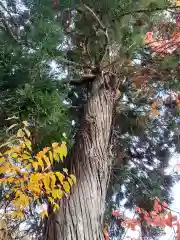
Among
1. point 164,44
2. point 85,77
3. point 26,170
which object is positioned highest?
point 164,44

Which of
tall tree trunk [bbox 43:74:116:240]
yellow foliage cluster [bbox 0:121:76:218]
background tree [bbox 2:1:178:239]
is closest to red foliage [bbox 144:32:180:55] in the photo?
background tree [bbox 2:1:178:239]

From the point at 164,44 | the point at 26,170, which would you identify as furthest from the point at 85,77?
the point at 26,170

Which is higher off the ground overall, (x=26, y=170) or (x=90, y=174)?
(x=90, y=174)

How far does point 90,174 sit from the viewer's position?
8.64 ft

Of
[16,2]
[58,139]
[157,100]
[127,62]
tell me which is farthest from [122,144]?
[16,2]

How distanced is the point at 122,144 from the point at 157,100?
3.14 feet

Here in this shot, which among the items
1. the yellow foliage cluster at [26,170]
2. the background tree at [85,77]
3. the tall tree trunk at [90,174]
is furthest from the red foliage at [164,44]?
the yellow foliage cluster at [26,170]

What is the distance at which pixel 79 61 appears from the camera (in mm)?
3758

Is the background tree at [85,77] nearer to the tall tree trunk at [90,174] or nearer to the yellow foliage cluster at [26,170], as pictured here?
the tall tree trunk at [90,174]

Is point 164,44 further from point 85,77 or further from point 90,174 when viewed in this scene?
point 90,174

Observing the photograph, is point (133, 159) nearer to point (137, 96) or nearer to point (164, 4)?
point (137, 96)

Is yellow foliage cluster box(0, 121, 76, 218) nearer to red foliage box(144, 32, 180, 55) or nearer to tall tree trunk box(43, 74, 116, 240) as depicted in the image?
tall tree trunk box(43, 74, 116, 240)

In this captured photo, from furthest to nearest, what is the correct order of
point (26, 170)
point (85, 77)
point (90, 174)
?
point (85, 77) → point (90, 174) → point (26, 170)

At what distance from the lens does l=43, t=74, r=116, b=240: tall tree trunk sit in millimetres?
2281
